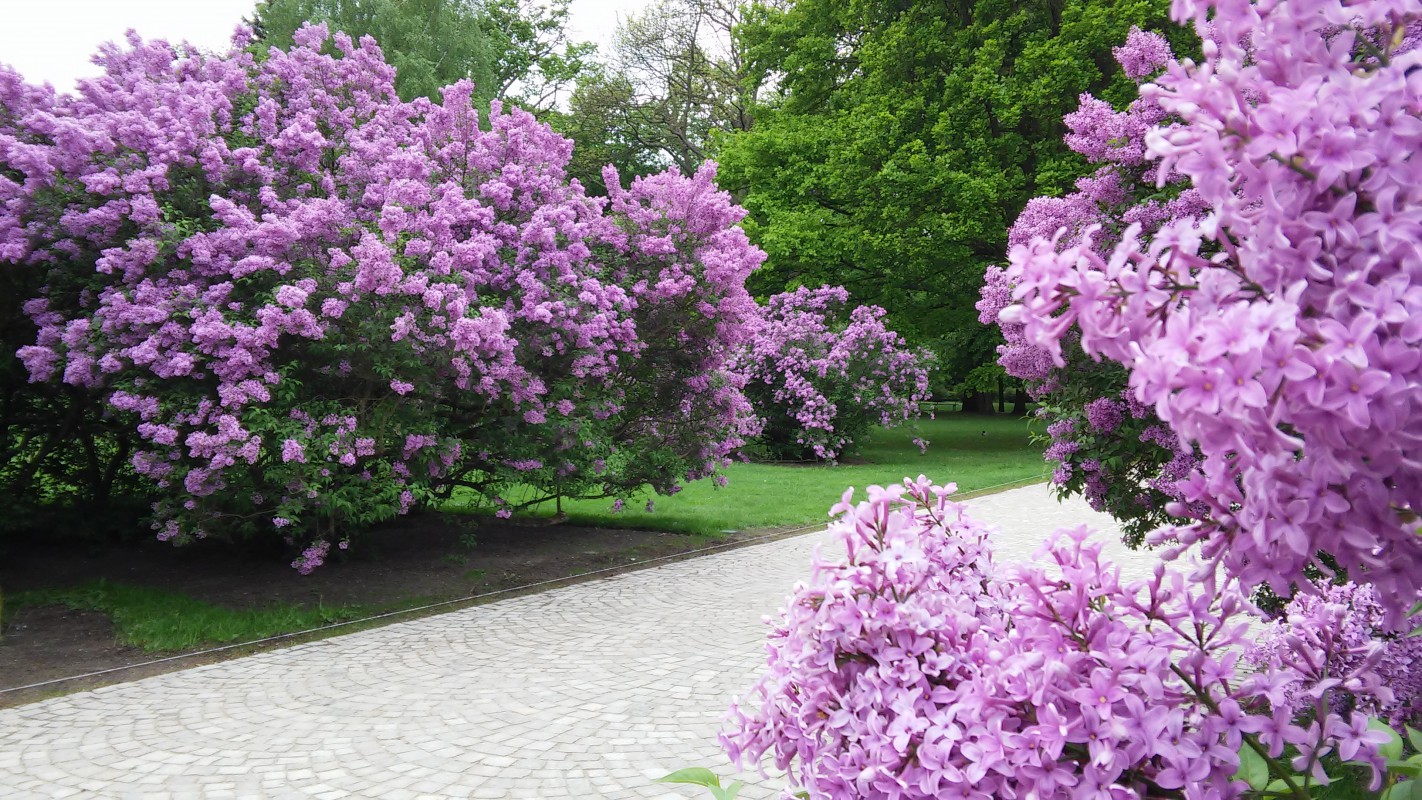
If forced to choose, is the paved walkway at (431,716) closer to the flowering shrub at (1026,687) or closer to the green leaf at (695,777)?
the flowering shrub at (1026,687)

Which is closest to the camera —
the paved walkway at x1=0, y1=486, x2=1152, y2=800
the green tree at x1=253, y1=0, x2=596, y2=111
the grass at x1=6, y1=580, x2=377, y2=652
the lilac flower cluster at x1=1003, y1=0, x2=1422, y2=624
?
A: the lilac flower cluster at x1=1003, y1=0, x2=1422, y2=624

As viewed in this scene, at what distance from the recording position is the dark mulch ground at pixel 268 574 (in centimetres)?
615

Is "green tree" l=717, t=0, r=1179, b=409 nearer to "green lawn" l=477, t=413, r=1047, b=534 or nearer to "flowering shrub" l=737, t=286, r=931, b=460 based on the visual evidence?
"flowering shrub" l=737, t=286, r=931, b=460

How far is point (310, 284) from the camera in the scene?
6875 mm

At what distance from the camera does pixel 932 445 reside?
24.7 metres

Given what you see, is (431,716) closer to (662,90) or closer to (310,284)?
(310,284)

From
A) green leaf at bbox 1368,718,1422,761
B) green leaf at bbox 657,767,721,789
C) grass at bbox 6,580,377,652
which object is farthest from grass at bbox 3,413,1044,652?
green leaf at bbox 1368,718,1422,761

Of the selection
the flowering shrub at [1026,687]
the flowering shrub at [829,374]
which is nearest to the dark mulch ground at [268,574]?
the flowering shrub at [1026,687]

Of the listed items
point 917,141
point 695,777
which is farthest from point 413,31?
point 695,777

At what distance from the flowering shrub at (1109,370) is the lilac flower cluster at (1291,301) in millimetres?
4130

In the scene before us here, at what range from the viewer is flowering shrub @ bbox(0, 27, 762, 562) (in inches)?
270

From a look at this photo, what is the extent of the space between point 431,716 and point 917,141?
17.7m

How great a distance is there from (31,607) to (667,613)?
514 centimetres

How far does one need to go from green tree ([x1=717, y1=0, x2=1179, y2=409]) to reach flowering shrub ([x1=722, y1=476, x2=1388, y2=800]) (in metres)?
18.8
